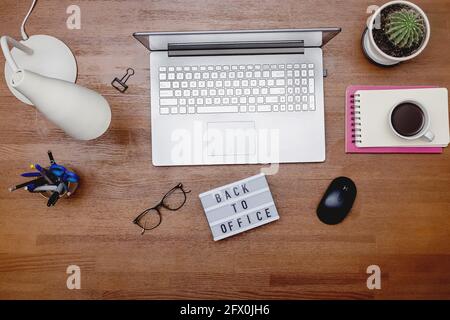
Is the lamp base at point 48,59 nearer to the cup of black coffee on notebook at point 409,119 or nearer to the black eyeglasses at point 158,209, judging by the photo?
the black eyeglasses at point 158,209

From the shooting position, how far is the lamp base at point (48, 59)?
2.94 ft

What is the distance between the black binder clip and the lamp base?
84 mm

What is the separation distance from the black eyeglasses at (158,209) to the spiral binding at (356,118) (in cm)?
37

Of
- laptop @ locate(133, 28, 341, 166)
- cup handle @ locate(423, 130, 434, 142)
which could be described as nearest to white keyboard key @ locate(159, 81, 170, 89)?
laptop @ locate(133, 28, 341, 166)

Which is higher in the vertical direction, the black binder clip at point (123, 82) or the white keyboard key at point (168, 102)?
the black binder clip at point (123, 82)

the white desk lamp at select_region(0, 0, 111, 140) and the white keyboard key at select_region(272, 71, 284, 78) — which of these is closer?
the white desk lamp at select_region(0, 0, 111, 140)

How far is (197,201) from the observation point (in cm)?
95

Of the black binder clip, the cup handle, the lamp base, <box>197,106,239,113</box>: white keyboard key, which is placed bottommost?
the cup handle

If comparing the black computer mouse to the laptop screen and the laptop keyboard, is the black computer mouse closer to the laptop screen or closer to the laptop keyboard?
the laptop keyboard

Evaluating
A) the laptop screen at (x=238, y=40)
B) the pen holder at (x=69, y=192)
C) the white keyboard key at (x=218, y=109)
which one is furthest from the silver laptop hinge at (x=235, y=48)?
the pen holder at (x=69, y=192)

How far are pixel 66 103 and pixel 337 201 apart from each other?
56 cm

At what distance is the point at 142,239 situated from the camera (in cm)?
95

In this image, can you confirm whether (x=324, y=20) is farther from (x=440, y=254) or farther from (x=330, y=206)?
(x=440, y=254)

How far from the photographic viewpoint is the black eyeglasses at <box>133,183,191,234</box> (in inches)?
37.3
